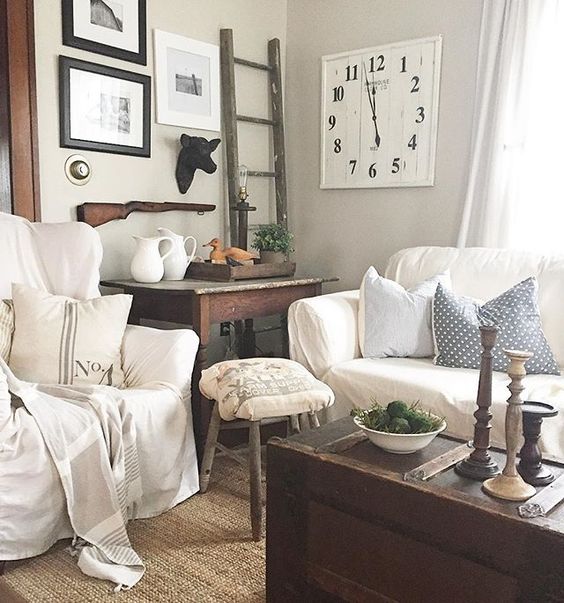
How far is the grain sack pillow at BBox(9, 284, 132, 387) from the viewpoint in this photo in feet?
6.95

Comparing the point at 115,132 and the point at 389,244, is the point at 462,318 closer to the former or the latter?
the point at 389,244

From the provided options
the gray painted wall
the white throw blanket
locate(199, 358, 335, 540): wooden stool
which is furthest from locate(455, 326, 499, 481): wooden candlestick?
the gray painted wall

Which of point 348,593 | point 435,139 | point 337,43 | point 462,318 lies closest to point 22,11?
point 337,43

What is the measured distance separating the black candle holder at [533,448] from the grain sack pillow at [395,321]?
42.6 inches

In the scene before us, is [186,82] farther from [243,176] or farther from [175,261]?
[175,261]

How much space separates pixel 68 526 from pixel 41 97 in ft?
5.47

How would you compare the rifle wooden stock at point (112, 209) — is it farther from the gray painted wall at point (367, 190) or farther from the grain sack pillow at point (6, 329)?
the gray painted wall at point (367, 190)

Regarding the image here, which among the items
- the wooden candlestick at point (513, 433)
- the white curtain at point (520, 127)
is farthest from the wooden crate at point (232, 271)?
the wooden candlestick at point (513, 433)

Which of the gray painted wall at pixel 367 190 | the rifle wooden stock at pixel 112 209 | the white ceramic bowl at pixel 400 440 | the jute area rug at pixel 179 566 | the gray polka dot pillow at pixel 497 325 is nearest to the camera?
the white ceramic bowl at pixel 400 440

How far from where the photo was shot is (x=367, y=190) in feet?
10.8

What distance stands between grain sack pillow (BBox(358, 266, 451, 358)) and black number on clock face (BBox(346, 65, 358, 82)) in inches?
50.5

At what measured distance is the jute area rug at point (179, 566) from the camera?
1699mm

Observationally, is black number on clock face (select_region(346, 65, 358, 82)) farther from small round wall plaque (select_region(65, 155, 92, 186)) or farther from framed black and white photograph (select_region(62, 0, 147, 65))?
small round wall plaque (select_region(65, 155, 92, 186))

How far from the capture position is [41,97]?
8.39ft
